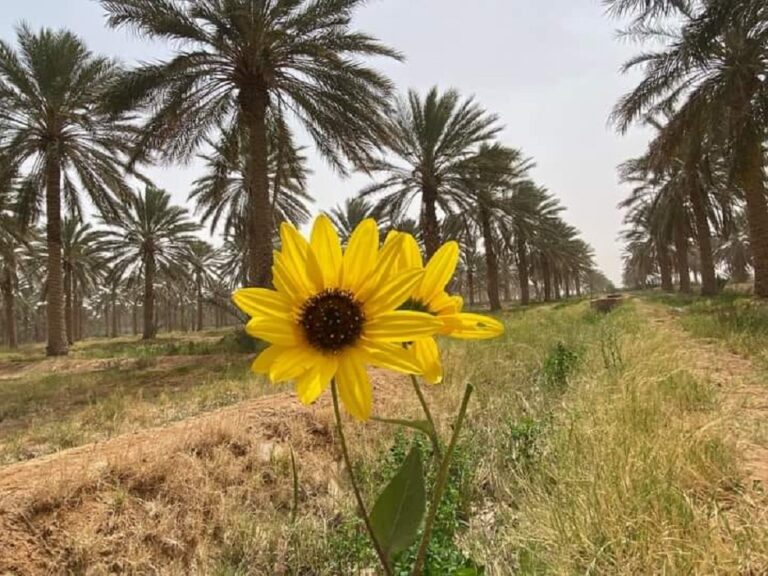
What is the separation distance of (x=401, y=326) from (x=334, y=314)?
0.10 meters

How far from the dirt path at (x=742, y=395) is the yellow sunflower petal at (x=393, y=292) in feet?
6.92

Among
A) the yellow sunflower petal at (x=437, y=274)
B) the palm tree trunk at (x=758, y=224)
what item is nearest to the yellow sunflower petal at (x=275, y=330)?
the yellow sunflower petal at (x=437, y=274)

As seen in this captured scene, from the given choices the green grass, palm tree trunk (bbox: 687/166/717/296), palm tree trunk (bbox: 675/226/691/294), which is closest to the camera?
the green grass

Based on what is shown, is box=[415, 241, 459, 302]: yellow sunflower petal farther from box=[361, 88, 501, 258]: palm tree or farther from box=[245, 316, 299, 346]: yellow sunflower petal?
box=[361, 88, 501, 258]: palm tree

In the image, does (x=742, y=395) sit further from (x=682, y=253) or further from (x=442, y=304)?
(x=682, y=253)

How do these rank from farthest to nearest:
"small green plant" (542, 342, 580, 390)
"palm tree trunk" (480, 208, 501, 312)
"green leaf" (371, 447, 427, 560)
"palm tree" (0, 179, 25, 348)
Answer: "palm tree trunk" (480, 208, 501, 312), "palm tree" (0, 179, 25, 348), "small green plant" (542, 342, 580, 390), "green leaf" (371, 447, 427, 560)

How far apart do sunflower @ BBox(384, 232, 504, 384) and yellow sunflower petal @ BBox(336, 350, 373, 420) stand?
84 mm

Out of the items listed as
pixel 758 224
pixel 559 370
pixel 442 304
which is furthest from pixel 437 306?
pixel 758 224

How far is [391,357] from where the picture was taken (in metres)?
0.66

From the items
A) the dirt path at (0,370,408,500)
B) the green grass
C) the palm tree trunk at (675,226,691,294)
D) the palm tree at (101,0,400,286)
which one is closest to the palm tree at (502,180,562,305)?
the palm tree trunk at (675,226,691,294)

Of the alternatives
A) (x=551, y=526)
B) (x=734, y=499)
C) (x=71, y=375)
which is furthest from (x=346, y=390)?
(x=71, y=375)

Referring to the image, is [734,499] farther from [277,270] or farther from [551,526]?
[277,270]

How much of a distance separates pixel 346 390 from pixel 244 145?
49.0 ft

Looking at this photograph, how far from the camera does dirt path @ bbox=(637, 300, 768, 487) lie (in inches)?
100
